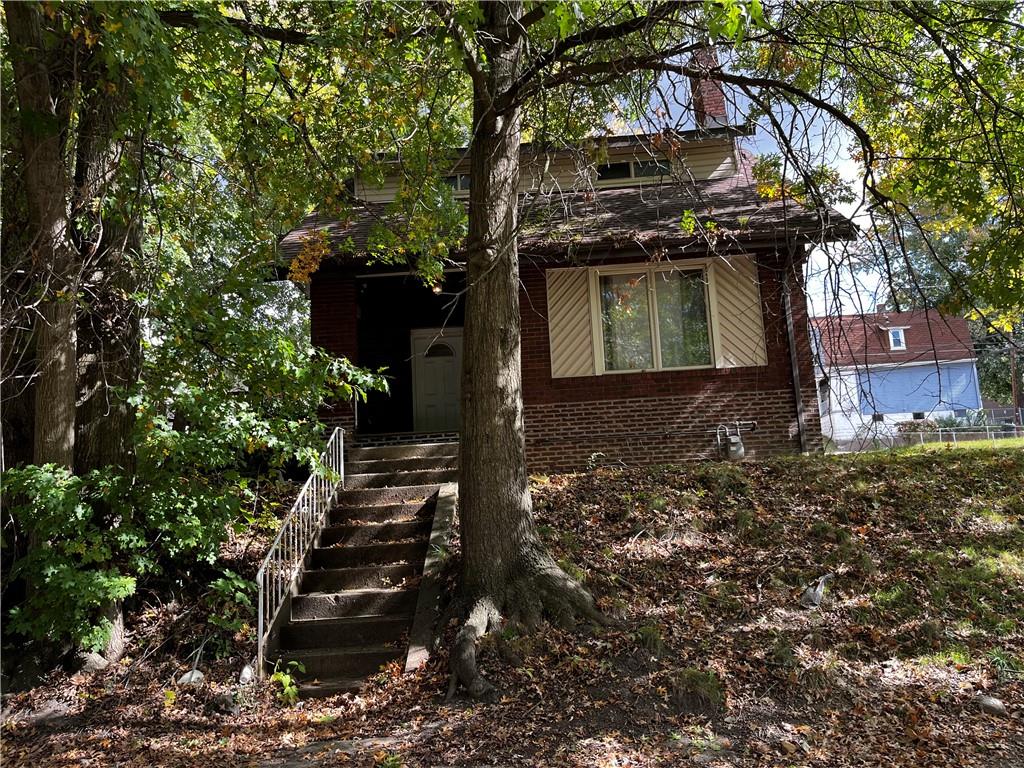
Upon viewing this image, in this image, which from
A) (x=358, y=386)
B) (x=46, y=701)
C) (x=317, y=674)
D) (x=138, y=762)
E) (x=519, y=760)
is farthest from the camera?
(x=358, y=386)

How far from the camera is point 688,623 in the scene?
577 centimetres

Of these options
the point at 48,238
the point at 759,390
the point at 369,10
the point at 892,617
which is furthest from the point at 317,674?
the point at 759,390

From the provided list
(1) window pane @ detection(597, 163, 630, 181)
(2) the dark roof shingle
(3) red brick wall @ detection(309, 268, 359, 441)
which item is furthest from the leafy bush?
(1) window pane @ detection(597, 163, 630, 181)

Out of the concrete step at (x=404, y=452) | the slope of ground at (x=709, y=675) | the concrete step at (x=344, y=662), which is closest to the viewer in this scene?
the slope of ground at (x=709, y=675)

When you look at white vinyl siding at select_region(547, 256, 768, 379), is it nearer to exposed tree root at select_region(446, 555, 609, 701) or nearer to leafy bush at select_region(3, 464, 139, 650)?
exposed tree root at select_region(446, 555, 609, 701)

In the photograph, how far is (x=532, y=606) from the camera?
570 cm

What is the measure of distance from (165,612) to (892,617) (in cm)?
658

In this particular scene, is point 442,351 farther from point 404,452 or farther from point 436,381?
point 404,452

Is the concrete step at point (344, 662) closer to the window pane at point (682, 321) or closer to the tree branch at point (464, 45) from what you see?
the tree branch at point (464, 45)

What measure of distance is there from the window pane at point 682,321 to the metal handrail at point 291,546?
17.4 ft

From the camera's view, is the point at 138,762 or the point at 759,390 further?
the point at 759,390

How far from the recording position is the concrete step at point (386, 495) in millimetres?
8445

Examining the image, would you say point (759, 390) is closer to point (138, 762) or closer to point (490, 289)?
point (490, 289)

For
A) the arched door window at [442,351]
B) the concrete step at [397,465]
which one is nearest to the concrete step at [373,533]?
the concrete step at [397,465]
